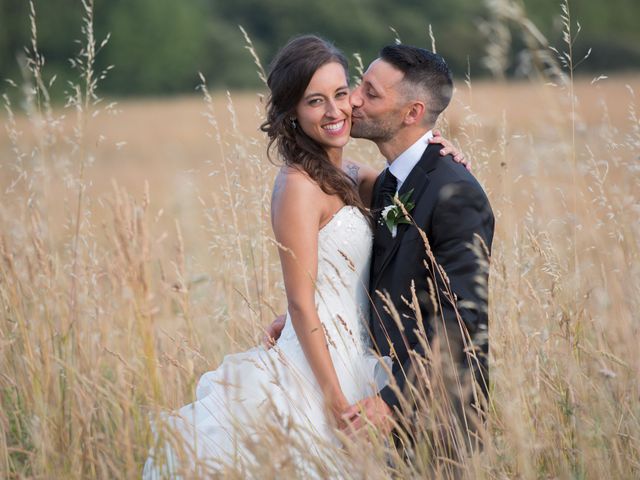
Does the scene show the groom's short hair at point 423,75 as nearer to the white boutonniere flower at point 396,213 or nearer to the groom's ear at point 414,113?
the groom's ear at point 414,113

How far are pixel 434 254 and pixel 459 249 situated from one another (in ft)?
0.39

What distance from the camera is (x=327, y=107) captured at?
10.9 ft

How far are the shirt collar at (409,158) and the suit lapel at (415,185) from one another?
44mm

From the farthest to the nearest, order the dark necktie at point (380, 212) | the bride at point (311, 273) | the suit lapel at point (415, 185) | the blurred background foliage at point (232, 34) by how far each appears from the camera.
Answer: the blurred background foliage at point (232, 34) → the dark necktie at point (380, 212) → the suit lapel at point (415, 185) → the bride at point (311, 273)

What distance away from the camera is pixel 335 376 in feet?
10.0

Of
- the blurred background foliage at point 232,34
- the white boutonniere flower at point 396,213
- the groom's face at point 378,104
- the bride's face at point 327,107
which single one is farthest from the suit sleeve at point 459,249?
the blurred background foliage at point 232,34

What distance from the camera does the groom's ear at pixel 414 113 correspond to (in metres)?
3.32

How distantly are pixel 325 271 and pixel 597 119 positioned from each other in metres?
20.8

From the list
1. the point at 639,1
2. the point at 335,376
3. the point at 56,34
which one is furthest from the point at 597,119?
the point at 639,1

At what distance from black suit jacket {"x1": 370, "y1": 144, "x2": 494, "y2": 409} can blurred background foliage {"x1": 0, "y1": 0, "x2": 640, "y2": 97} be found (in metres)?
43.4

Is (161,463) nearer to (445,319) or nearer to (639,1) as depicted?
(445,319)

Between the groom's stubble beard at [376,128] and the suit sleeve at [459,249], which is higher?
the groom's stubble beard at [376,128]

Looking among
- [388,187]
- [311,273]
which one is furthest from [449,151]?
[311,273]

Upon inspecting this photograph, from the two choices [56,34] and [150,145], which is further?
[56,34]
